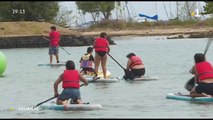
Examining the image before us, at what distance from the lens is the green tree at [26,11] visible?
68.3 meters

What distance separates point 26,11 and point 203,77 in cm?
5313

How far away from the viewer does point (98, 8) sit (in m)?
119

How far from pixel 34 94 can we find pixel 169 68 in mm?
10662

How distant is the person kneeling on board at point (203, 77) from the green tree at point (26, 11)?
52262 mm

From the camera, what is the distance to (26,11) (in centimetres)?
6850

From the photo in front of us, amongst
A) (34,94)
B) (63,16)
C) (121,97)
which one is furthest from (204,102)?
(63,16)

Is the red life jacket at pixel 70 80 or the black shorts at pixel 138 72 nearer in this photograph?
the red life jacket at pixel 70 80

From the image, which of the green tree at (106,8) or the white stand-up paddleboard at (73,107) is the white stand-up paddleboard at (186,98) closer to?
the white stand-up paddleboard at (73,107)

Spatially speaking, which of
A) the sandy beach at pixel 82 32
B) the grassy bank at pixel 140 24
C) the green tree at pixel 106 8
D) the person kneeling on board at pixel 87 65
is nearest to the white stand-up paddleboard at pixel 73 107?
the person kneeling on board at pixel 87 65

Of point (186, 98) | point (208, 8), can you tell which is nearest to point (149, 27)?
point (208, 8)

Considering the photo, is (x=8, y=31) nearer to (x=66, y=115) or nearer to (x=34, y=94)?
(x=34, y=94)

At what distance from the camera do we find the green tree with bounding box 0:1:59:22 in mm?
68312

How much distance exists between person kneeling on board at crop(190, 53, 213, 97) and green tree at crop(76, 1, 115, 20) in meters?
98.5

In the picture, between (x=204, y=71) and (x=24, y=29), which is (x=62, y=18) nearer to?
(x=24, y=29)
